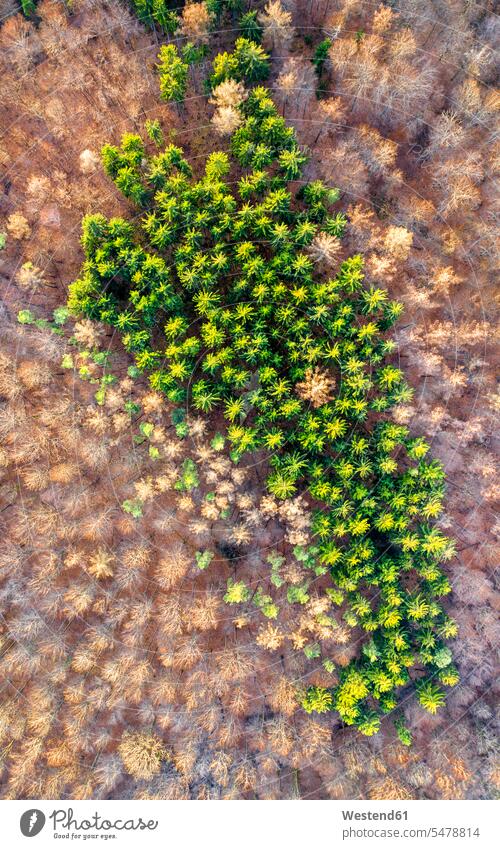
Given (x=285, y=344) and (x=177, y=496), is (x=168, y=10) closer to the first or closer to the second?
(x=285, y=344)

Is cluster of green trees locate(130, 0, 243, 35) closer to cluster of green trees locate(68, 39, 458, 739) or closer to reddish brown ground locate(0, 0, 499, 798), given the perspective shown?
reddish brown ground locate(0, 0, 499, 798)

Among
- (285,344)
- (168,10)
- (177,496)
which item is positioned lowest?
(177,496)

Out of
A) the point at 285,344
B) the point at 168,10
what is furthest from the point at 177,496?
the point at 168,10

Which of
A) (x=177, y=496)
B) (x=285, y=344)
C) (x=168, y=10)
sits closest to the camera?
(x=285, y=344)

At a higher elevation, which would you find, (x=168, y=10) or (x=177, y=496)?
(x=168, y=10)

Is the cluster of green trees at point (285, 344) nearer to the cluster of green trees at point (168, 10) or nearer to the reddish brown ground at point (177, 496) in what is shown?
the reddish brown ground at point (177, 496)

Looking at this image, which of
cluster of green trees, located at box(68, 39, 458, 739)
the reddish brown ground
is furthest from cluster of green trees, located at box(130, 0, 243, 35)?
cluster of green trees, located at box(68, 39, 458, 739)

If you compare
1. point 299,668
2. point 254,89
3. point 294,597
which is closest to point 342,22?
point 254,89

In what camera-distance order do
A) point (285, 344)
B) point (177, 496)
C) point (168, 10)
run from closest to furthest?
point (285, 344), point (168, 10), point (177, 496)

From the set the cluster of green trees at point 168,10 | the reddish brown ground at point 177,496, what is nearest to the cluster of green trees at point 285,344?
the reddish brown ground at point 177,496
